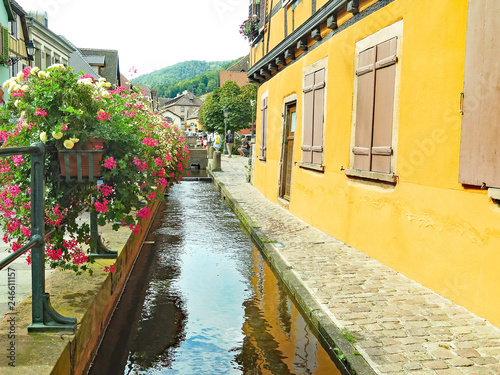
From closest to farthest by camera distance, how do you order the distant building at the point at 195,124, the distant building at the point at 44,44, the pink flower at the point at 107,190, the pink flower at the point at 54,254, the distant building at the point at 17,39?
the pink flower at the point at 54,254
the pink flower at the point at 107,190
the distant building at the point at 17,39
the distant building at the point at 44,44
the distant building at the point at 195,124

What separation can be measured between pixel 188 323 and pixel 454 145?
2.92m

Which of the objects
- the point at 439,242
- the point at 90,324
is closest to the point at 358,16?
the point at 439,242

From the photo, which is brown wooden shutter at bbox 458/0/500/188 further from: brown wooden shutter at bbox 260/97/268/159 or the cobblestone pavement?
brown wooden shutter at bbox 260/97/268/159

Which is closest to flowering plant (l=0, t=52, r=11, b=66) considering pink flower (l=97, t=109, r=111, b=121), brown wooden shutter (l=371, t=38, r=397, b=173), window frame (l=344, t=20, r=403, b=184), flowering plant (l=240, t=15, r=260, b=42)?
flowering plant (l=240, t=15, r=260, b=42)

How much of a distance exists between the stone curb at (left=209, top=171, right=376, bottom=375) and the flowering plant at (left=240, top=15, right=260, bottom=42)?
906 centimetres

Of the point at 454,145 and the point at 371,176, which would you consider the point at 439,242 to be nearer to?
the point at 454,145

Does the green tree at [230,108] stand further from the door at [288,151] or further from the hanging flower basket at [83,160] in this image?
the hanging flower basket at [83,160]

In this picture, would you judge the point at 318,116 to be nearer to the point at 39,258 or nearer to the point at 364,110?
the point at 364,110

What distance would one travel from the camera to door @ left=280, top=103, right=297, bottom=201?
11.6 metres

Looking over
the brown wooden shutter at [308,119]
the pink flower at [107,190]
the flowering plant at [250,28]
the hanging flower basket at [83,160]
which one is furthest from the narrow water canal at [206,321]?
the flowering plant at [250,28]

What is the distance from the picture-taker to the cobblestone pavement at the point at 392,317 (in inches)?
134

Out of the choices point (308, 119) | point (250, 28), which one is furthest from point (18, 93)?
point (250, 28)

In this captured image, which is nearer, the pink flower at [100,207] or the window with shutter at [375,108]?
the pink flower at [100,207]

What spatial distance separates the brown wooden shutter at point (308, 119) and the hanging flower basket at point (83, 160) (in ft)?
19.1
